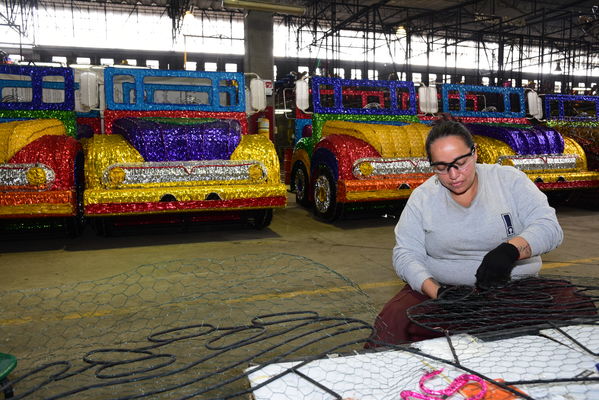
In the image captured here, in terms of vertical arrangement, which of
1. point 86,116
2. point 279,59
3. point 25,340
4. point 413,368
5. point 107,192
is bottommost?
point 25,340

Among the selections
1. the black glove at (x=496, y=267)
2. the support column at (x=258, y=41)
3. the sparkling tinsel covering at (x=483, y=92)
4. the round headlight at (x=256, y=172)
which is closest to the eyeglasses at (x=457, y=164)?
the black glove at (x=496, y=267)

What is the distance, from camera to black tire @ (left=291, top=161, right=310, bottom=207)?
6.51m

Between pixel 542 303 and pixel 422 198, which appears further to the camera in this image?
pixel 422 198

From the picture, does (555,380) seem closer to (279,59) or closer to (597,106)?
(597,106)

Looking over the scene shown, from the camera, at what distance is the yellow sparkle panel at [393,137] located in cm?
525

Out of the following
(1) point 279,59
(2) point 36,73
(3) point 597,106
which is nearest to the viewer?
(2) point 36,73

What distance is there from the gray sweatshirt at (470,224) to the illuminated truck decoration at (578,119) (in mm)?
5288

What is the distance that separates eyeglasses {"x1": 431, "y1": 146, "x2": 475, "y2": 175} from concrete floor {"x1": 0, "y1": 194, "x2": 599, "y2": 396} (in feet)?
2.53

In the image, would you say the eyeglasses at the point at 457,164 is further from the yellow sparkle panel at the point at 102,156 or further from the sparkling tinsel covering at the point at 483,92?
the sparkling tinsel covering at the point at 483,92

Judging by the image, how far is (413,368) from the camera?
44.3 inches

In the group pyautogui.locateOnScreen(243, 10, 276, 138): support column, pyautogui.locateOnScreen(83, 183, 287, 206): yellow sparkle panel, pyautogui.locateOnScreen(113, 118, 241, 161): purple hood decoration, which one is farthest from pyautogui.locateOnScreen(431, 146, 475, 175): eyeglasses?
pyautogui.locateOnScreen(243, 10, 276, 138): support column

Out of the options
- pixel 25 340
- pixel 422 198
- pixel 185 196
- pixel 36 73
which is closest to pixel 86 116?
pixel 36 73

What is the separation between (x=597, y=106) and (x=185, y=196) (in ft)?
23.7

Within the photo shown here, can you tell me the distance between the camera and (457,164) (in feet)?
5.70
